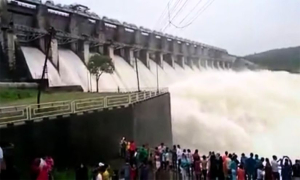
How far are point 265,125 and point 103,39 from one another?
222 inches

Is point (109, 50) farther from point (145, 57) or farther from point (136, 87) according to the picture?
point (145, 57)

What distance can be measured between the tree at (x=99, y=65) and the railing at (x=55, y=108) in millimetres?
3533

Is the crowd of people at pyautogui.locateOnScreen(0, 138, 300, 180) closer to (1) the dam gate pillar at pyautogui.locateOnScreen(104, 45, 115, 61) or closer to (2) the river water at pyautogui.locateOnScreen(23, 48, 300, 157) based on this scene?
(2) the river water at pyautogui.locateOnScreen(23, 48, 300, 157)

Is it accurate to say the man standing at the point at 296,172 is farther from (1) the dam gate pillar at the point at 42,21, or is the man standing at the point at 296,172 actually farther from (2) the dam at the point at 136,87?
(1) the dam gate pillar at the point at 42,21

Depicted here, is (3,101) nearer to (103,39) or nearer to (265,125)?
(103,39)

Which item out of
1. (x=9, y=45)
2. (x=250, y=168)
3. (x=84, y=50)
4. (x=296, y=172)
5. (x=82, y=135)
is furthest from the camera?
(x=84, y=50)

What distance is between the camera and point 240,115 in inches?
526

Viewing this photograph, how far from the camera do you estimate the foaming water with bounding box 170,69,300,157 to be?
11.2 m

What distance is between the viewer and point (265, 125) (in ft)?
41.8

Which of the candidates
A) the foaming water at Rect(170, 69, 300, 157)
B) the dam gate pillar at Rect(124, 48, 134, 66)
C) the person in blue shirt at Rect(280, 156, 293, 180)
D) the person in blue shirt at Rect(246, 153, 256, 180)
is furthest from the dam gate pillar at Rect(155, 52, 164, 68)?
the person in blue shirt at Rect(280, 156, 293, 180)

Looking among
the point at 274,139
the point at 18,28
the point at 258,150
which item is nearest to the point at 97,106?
the point at 18,28

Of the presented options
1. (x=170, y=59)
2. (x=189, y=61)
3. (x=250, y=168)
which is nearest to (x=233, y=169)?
(x=250, y=168)

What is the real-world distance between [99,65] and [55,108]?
17.8ft

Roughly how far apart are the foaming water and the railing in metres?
4.97
